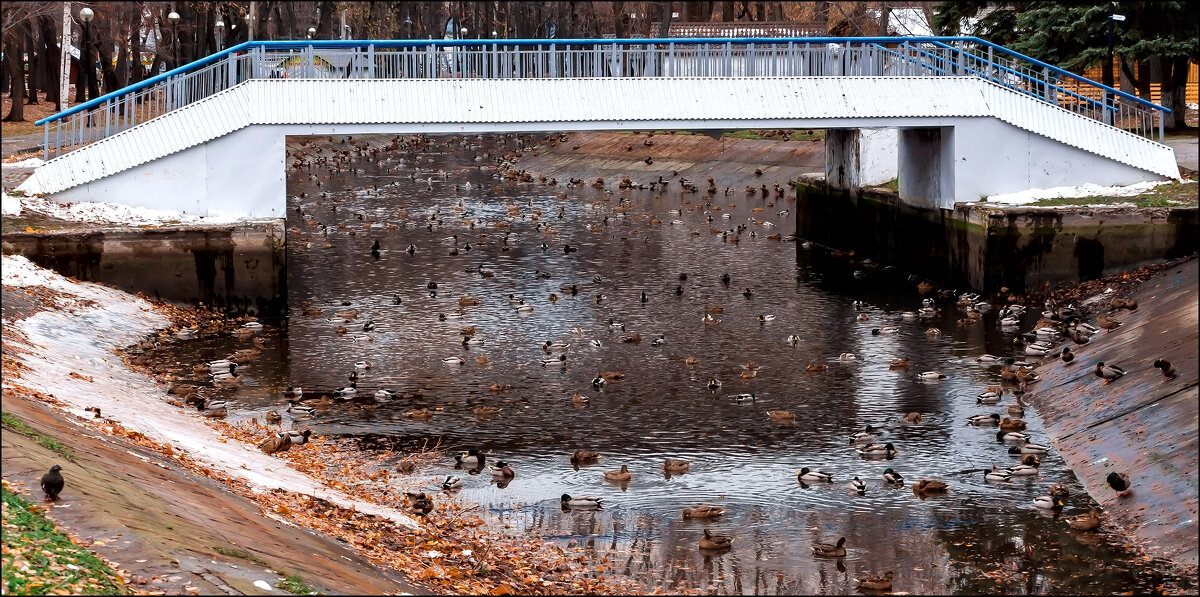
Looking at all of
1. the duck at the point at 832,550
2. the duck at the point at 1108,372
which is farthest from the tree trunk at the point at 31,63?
A: the duck at the point at 832,550

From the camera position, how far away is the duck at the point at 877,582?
14234 mm

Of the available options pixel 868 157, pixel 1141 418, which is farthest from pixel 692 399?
pixel 868 157

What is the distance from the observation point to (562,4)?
90.2 meters

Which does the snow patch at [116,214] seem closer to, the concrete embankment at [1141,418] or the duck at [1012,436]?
the duck at [1012,436]

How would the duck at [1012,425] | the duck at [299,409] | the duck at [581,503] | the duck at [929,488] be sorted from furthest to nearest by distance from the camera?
the duck at [299,409] → the duck at [1012,425] → the duck at [929,488] → the duck at [581,503]

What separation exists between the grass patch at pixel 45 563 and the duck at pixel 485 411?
11.2 metres

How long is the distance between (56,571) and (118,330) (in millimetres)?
16930

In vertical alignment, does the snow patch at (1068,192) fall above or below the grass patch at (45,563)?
above

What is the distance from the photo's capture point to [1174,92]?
41.8m

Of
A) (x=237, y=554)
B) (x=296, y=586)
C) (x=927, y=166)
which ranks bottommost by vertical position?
(x=296, y=586)

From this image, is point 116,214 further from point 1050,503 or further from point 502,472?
point 1050,503

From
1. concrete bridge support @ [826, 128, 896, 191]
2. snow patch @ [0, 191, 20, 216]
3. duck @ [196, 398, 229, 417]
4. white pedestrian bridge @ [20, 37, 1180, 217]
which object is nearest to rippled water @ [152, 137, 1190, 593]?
duck @ [196, 398, 229, 417]

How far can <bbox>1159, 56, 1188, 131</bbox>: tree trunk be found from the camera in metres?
41.2

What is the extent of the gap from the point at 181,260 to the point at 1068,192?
2126 centimetres
